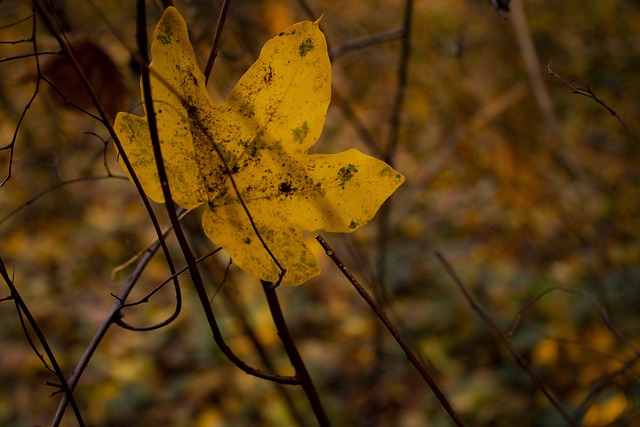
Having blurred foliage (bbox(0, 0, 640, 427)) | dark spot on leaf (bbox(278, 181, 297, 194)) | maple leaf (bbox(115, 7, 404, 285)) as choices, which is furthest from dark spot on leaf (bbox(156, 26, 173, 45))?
blurred foliage (bbox(0, 0, 640, 427))

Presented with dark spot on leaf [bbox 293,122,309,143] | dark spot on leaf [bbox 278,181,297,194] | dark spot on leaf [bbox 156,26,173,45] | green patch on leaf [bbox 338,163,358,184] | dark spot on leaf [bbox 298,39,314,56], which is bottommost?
green patch on leaf [bbox 338,163,358,184]

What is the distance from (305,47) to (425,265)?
2.34 m

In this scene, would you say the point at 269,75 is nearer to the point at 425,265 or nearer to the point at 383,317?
the point at 383,317

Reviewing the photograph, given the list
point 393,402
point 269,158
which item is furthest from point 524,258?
point 269,158

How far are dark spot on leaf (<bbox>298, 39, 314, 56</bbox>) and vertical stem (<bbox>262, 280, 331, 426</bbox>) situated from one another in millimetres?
147

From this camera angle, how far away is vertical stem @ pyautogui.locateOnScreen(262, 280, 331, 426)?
38 cm

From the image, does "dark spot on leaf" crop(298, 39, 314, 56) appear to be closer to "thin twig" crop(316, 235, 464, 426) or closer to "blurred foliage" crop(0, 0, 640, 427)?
"thin twig" crop(316, 235, 464, 426)

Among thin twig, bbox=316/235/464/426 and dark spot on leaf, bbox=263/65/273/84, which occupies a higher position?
dark spot on leaf, bbox=263/65/273/84

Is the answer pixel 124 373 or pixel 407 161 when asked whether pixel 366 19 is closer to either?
pixel 407 161

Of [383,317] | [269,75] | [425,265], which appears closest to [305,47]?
[269,75]

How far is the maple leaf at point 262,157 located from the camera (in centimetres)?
34

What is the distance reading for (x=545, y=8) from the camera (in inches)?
129

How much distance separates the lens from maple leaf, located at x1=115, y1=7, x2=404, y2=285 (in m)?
0.34

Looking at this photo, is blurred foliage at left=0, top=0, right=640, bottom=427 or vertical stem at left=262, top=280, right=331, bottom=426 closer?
vertical stem at left=262, top=280, right=331, bottom=426
